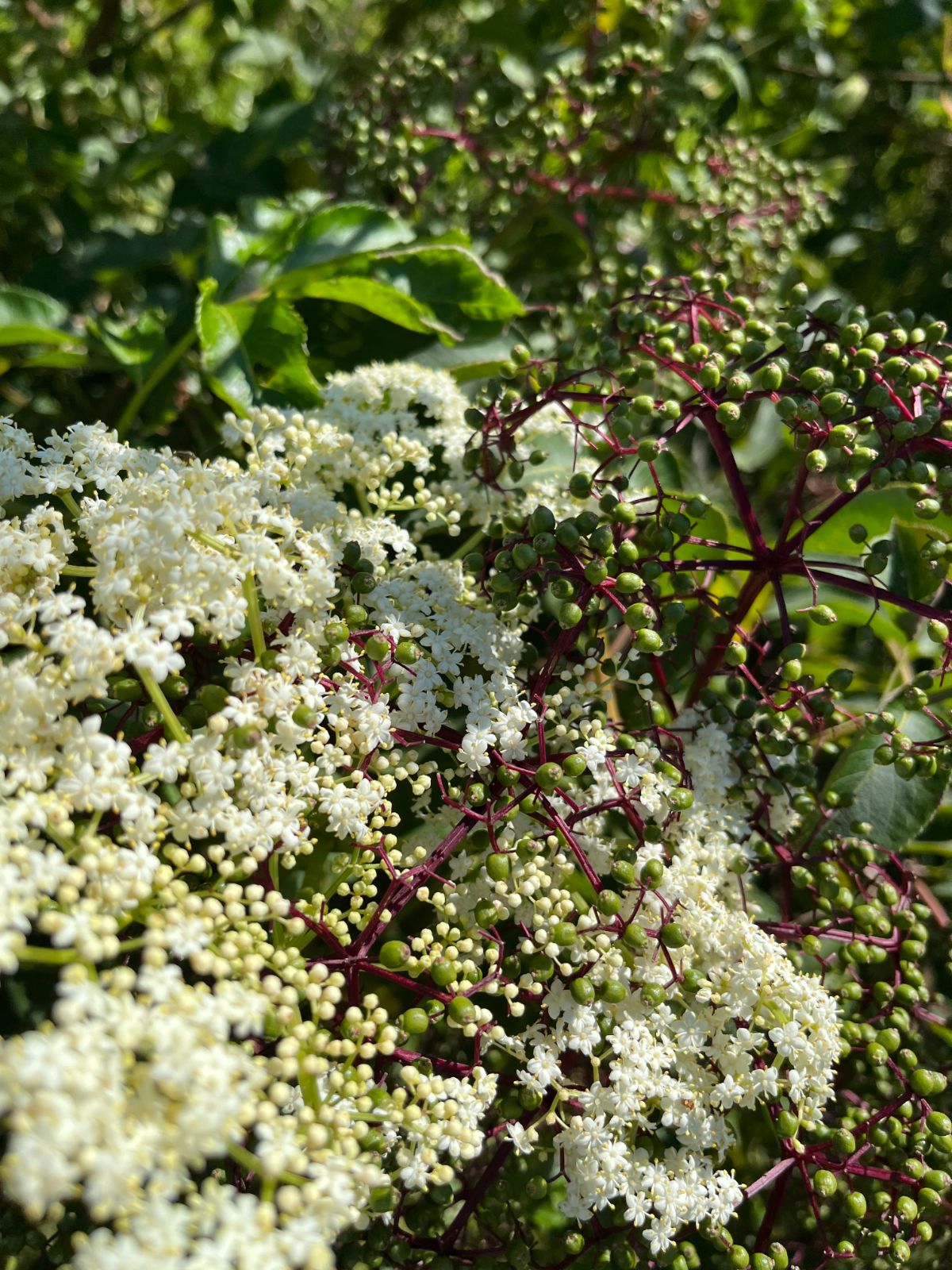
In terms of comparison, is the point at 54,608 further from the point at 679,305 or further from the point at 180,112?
the point at 180,112

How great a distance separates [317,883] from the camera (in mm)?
1030

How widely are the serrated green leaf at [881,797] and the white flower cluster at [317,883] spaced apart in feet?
0.45

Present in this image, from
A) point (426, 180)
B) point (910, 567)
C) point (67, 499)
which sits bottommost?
point (67, 499)

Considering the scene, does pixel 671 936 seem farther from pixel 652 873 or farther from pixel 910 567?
pixel 910 567

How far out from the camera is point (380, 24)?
252 centimetres

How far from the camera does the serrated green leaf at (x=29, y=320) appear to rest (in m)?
1.41

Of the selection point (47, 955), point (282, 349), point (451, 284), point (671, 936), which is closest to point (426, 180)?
point (451, 284)

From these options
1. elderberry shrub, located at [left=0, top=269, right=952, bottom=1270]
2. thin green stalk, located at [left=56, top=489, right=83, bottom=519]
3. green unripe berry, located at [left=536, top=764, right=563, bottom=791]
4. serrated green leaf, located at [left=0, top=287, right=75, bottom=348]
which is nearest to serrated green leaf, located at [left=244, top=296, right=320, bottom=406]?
elderberry shrub, located at [left=0, top=269, right=952, bottom=1270]

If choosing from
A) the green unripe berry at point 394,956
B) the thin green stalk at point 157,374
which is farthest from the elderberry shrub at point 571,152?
the green unripe berry at point 394,956

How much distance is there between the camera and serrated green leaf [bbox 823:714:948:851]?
3.84 ft

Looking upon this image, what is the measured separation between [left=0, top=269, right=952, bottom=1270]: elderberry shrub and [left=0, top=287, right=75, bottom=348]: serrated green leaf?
392 mm

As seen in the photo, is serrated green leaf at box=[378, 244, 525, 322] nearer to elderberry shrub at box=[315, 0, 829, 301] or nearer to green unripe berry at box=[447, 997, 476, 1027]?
elderberry shrub at box=[315, 0, 829, 301]

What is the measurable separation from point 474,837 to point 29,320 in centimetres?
101

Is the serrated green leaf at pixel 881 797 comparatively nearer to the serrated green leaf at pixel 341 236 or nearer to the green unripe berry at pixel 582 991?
the green unripe berry at pixel 582 991
